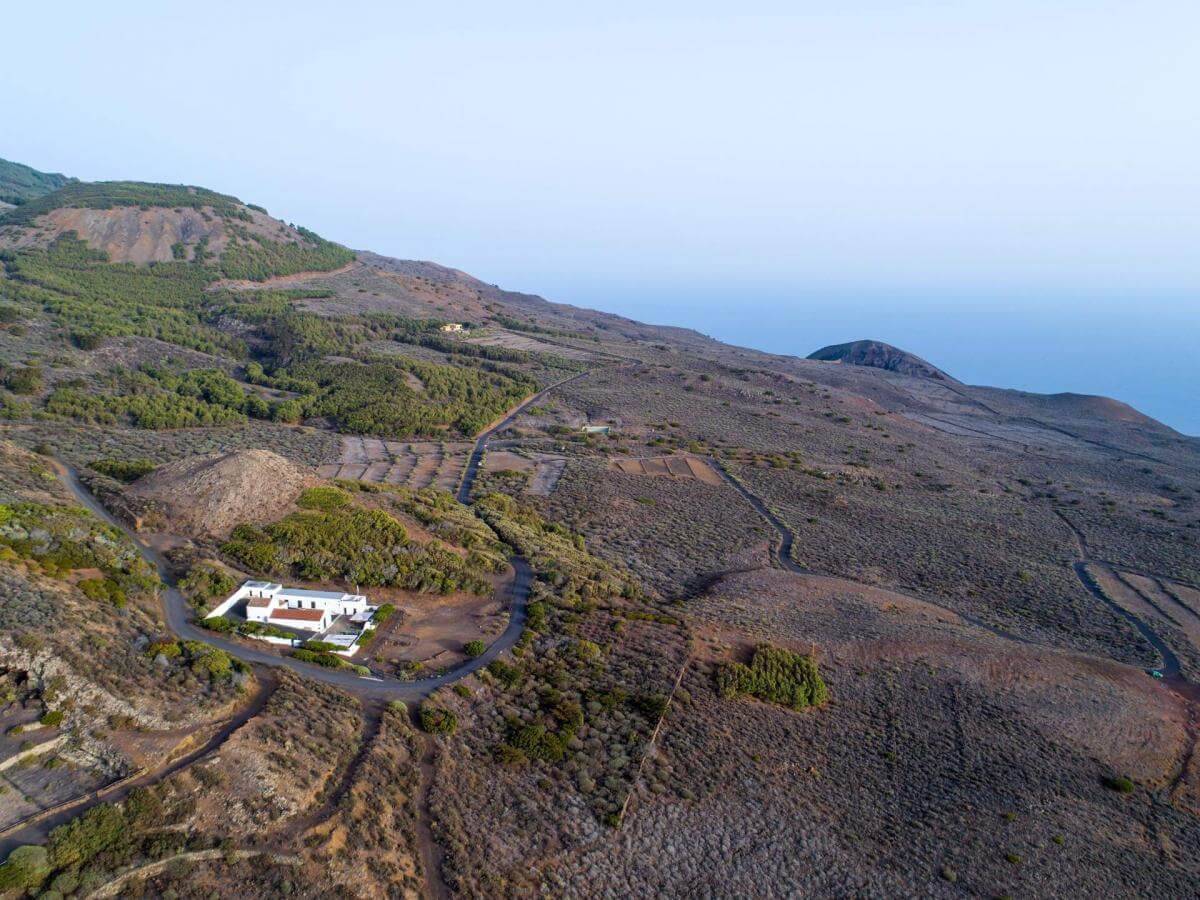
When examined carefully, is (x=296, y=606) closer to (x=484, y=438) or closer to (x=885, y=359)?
(x=484, y=438)

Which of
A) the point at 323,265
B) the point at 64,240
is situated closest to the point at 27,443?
the point at 64,240

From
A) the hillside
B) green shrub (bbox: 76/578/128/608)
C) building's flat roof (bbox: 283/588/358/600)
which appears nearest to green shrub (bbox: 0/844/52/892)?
the hillside

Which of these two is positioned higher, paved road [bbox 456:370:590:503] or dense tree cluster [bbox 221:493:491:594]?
paved road [bbox 456:370:590:503]

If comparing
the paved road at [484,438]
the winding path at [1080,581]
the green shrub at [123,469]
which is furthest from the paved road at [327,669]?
the winding path at [1080,581]

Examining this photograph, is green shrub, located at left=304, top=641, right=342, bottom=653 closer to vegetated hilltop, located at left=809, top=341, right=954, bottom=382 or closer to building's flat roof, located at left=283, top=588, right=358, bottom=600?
building's flat roof, located at left=283, top=588, right=358, bottom=600

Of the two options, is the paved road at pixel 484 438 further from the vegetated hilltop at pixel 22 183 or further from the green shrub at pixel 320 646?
the vegetated hilltop at pixel 22 183

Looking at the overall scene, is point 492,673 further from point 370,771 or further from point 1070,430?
point 1070,430

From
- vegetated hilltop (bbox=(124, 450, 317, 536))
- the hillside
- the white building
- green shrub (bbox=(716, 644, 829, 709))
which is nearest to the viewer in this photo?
the hillside
